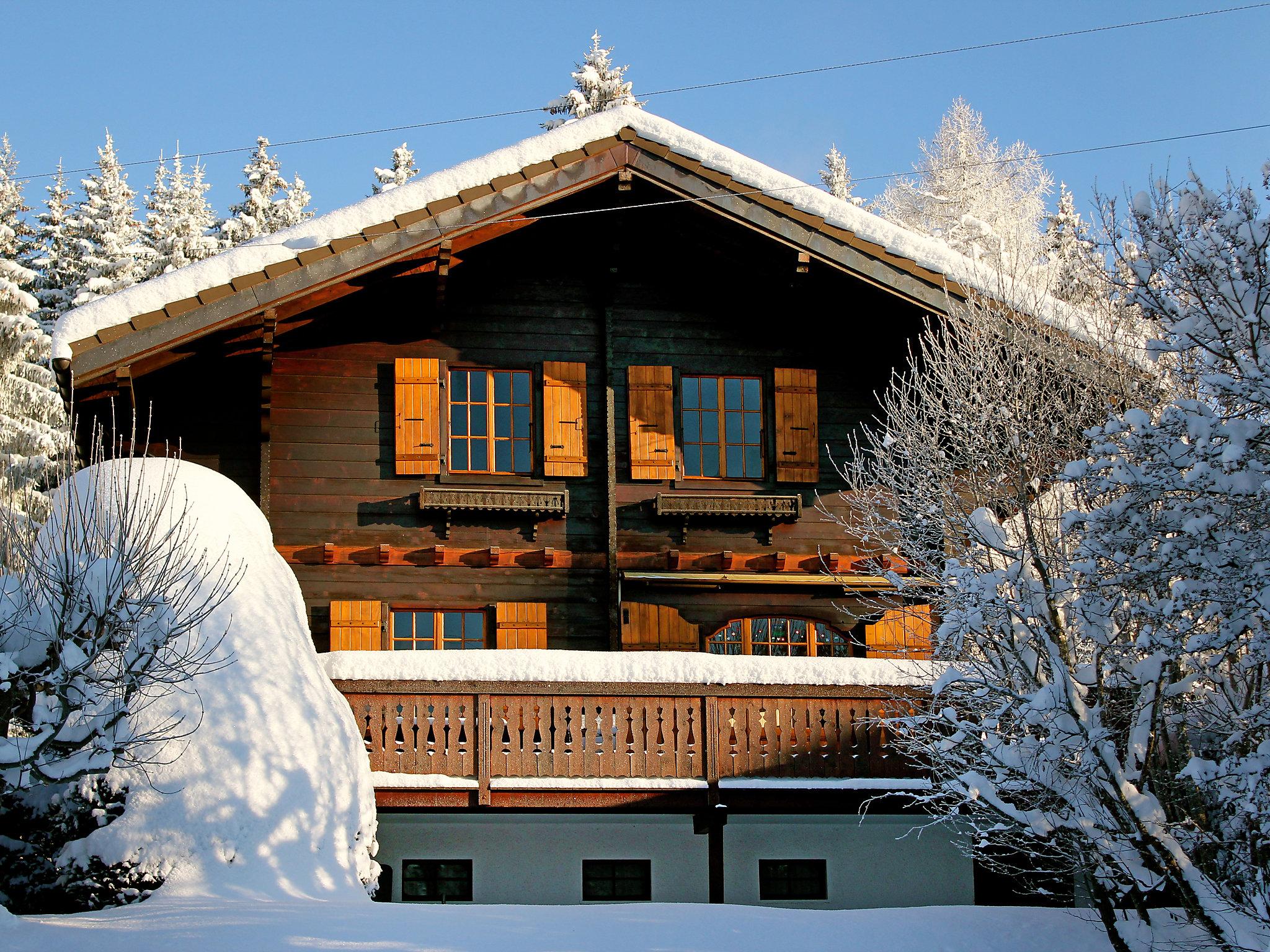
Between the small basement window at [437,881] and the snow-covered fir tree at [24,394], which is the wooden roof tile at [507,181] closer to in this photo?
the small basement window at [437,881]

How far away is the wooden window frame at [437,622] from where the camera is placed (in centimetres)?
1392

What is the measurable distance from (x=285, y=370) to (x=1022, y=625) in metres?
8.81

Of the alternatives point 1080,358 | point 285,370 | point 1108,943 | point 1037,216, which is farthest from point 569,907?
point 1037,216

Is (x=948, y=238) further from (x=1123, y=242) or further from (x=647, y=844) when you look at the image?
(x=1123, y=242)

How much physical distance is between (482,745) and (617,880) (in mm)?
2259

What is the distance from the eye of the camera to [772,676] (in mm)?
11922

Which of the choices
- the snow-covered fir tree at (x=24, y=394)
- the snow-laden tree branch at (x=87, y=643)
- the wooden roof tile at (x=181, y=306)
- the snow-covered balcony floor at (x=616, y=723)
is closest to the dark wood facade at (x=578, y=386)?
the wooden roof tile at (x=181, y=306)

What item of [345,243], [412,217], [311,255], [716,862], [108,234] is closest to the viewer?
[716,862]

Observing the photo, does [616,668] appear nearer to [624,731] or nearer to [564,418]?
[624,731]

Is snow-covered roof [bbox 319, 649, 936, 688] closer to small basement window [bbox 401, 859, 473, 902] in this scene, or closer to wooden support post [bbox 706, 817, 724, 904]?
wooden support post [bbox 706, 817, 724, 904]

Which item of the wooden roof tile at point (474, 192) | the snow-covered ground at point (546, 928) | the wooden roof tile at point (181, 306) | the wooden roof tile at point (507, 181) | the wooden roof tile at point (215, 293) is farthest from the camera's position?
the wooden roof tile at point (507, 181)

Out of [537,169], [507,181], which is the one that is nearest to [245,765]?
[507,181]

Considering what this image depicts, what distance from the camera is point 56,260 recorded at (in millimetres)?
29109

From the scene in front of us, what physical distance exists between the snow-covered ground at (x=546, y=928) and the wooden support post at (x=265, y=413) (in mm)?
5698
